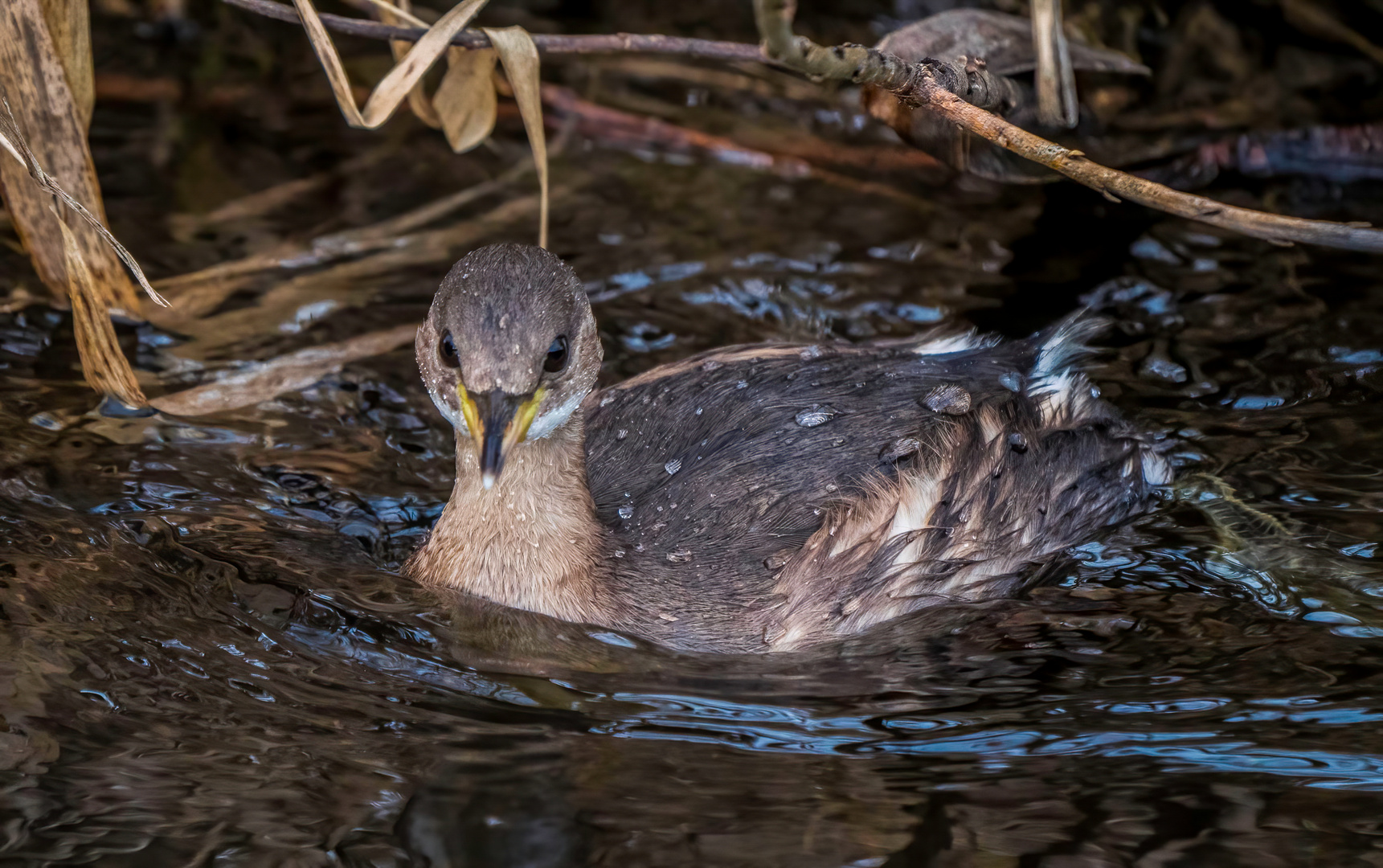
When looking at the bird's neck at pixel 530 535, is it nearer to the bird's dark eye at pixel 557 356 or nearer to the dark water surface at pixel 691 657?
the dark water surface at pixel 691 657

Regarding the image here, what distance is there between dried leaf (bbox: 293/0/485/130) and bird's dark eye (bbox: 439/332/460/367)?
0.73 meters

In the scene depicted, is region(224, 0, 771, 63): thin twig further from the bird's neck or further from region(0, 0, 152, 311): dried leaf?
the bird's neck

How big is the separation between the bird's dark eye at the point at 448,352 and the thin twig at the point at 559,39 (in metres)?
1.02

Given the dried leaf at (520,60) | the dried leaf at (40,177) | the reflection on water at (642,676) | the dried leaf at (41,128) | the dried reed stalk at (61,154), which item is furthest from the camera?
the dried leaf at (520,60)

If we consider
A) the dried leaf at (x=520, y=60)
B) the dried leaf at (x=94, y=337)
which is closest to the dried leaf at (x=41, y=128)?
the dried leaf at (x=94, y=337)

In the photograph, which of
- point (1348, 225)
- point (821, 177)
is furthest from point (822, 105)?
point (1348, 225)

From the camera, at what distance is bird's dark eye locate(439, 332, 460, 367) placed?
401 centimetres

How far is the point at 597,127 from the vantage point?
23.8 ft

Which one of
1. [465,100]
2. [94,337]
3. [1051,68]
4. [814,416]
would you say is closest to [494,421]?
[814,416]

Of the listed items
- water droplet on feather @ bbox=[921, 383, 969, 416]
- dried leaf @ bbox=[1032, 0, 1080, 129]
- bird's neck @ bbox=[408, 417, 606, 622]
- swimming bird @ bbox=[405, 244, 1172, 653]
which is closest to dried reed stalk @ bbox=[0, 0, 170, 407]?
swimming bird @ bbox=[405, 244, 1172, 653]

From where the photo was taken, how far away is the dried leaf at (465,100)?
5062mm

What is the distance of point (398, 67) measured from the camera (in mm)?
4332

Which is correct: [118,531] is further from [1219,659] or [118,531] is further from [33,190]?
[1219,659]

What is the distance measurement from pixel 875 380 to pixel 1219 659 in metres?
1.32
